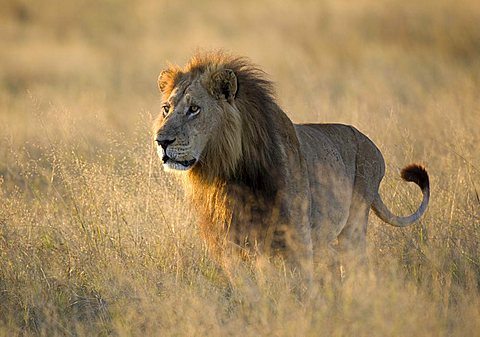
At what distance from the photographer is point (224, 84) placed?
5418mm

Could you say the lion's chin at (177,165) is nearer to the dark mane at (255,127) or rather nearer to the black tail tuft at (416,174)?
the dark mane at (255,127)

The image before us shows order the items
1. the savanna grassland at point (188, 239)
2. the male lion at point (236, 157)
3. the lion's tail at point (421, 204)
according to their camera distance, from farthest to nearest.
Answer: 1. the lion's tail at point (421, 204)
2. the male lion at point (236, 157)
3. the savanna grassland at point (188, 239)

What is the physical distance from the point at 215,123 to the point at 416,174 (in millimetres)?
1743

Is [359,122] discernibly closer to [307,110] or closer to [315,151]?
[307,110]

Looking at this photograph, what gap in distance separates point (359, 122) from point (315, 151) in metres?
3.15

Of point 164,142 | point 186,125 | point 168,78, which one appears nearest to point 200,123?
point 186,125

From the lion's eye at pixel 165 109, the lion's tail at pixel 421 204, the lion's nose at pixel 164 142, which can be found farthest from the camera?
the lion's tail at pixel 421 204

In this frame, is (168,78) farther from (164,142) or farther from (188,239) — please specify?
(188,239)

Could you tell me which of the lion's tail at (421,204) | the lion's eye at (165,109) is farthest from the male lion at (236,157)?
the lion's tail at (421,204)

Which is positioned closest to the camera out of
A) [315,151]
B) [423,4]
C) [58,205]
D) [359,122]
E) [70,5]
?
[315,151]

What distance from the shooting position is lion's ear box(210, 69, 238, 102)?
5.39 m

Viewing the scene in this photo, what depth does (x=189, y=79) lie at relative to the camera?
18.2 ft

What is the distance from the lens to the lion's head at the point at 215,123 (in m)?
5.19

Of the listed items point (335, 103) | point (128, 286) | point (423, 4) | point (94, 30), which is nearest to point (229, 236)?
point (128, 286)
